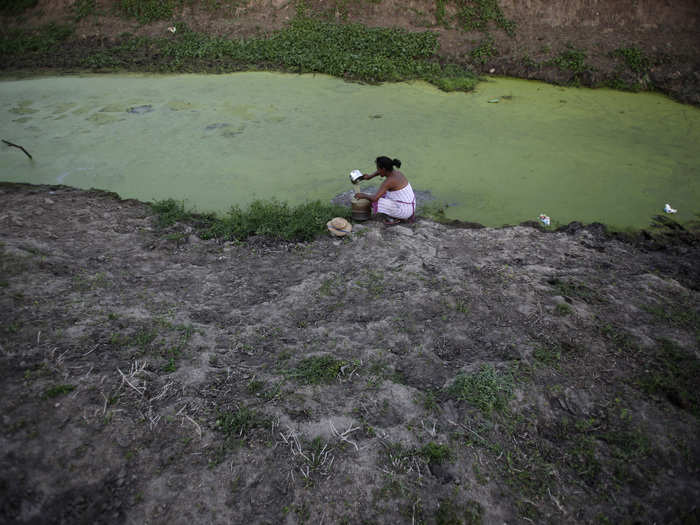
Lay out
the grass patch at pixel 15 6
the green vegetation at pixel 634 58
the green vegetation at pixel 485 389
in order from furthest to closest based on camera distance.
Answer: the grass patch at pixel 15 6
the green vegetation at pixel 634 58
the green vegetation at pixel 485 389

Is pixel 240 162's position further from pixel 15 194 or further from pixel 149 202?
pixel 15 194

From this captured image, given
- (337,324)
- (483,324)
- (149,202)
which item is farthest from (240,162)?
(483,324)

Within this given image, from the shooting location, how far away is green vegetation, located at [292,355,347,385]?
2180 millimetres

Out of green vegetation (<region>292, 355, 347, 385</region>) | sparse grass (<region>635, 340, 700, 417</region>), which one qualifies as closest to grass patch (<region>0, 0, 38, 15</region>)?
green vegetation (<region>292, 355, 347, 385</region>)

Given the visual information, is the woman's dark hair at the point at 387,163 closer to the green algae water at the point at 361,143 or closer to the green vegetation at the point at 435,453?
the green algae water at the point at 361,143

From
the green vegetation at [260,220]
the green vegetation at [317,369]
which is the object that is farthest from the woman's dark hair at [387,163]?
the green vegetation at [317,369]

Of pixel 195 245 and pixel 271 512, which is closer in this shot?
pixel 271 512

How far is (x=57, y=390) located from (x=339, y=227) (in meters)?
2.22

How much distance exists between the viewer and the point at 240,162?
4.58 metres

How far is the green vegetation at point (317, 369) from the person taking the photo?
2.18 meters

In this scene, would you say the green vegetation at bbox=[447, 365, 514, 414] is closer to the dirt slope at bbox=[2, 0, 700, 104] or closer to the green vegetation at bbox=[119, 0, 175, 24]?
the dirt slope at bbox=[2, 0, 700, 104]

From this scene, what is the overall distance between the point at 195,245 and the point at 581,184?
378 cm

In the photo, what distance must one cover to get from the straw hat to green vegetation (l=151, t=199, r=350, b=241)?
13cm

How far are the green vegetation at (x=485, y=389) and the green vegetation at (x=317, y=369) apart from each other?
588 millimetres
